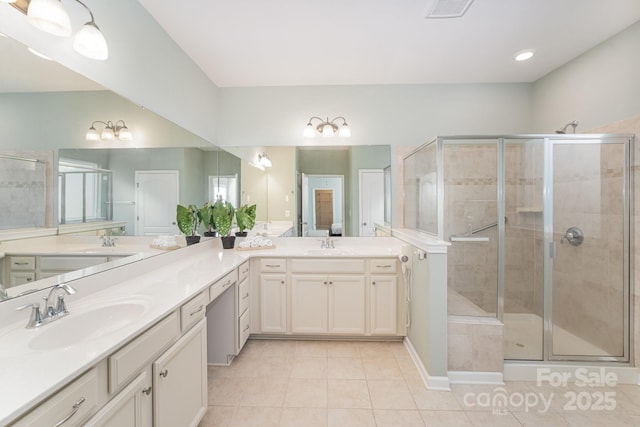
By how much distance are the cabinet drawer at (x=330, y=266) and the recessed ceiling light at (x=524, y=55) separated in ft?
7.74

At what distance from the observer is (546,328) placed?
2.22m

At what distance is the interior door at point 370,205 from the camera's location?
3.09 metres

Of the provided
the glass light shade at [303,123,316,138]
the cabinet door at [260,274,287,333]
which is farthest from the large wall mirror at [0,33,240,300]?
the glass light shade at [303,123,316,138]

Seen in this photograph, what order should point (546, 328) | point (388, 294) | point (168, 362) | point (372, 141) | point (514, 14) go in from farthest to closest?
point (372, 141)
point (388, 294)
point (546, 328)
point (514, 14)
point (168, 362)

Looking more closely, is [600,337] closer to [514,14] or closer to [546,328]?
[546,328]

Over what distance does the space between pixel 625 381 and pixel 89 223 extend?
3.88 m

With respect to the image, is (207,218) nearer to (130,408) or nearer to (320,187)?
(320,187)

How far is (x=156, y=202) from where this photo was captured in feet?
6.68

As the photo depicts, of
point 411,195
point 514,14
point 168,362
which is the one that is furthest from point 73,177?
point 514,14

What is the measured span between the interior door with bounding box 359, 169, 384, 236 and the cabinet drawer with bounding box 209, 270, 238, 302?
1.49m

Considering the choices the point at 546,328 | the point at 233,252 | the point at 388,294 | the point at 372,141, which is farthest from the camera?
the point at 372,141

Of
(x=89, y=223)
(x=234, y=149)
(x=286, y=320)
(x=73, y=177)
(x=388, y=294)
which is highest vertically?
(x=234, y=149)

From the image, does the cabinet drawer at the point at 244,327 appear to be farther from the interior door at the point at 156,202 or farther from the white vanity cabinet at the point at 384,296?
the white vanity cabinet at the point at 384,296

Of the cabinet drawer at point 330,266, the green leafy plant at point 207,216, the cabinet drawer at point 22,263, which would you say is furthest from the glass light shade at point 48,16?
the cabinet drawer at point 330,266
